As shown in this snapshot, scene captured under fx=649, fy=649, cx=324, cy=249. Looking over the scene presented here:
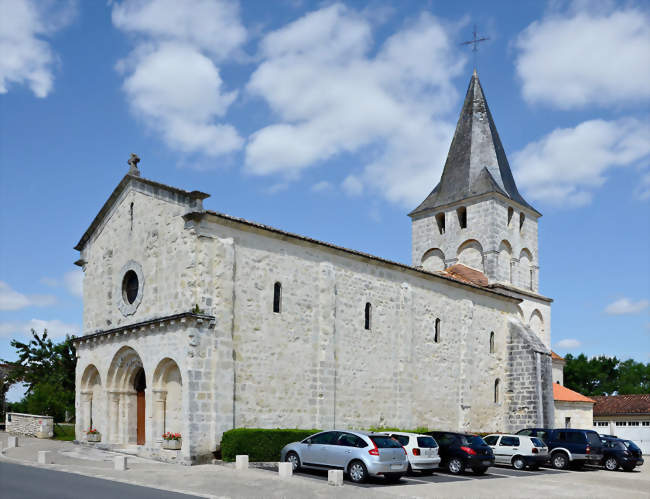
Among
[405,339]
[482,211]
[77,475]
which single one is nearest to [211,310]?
[77,475]

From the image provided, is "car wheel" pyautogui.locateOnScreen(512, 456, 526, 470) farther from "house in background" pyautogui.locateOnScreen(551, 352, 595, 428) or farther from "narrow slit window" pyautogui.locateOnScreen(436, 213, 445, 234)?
"narrow slit window" pyautogui.locateOnScreen(436, 213, 445, 234)

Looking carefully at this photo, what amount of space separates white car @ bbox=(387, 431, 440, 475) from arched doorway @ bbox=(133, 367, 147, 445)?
9440mm

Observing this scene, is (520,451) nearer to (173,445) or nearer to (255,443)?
(255,443)

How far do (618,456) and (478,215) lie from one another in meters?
17.8

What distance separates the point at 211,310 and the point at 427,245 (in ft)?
77.3

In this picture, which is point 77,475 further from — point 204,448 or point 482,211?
point 482,211

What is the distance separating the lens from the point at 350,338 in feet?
80.5

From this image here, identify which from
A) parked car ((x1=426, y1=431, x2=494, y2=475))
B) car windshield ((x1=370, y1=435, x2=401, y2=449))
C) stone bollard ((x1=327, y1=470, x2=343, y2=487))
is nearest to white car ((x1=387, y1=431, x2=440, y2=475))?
parked car ((x1=426, y1=431, x2=494, y2=475))

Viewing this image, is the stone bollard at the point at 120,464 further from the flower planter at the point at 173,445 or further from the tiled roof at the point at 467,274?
the tiled roof at the point at 467,274

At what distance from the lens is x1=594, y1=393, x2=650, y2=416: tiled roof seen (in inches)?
1726

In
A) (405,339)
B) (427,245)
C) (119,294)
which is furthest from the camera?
(427,245)

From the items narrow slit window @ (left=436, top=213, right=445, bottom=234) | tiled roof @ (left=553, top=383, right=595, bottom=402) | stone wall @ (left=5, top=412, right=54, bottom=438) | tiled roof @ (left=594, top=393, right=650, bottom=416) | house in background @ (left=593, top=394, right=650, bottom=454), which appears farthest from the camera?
tiled roof @ (left=594, top=393, right=650, bottom=416)

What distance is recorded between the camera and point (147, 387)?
20.9 metres

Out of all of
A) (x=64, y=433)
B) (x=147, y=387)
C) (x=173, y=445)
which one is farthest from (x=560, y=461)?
(x=64, y=433)
